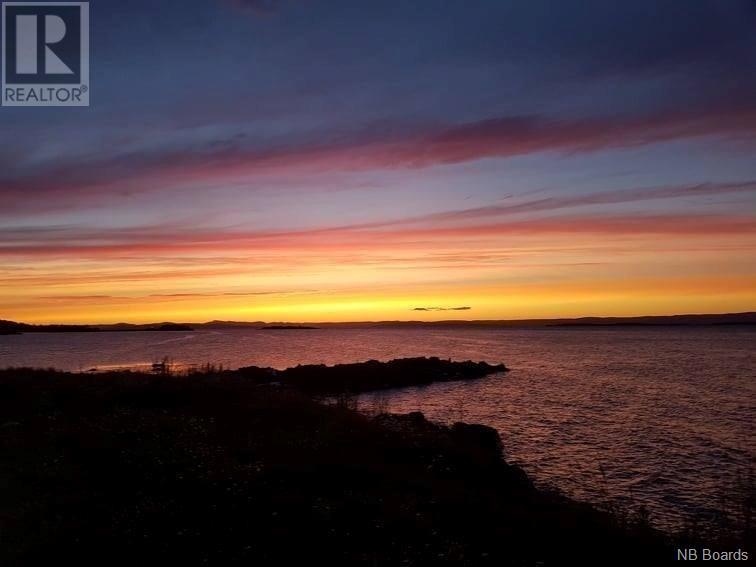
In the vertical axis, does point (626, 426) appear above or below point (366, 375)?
below

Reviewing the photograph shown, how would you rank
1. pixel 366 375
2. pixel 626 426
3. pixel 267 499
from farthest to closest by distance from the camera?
pixel 366 375, pixel 626 426, pixel 267 499

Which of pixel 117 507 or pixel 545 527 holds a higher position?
pixel 117 507

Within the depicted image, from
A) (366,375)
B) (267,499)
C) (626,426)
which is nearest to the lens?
(267,499)

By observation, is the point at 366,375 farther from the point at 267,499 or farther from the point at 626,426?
the point at 267,499

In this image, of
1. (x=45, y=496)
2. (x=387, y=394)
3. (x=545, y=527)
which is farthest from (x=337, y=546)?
(x=387, y=394)

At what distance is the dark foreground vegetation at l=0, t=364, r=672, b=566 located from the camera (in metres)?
10.4

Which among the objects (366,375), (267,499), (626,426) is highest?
(267,499)

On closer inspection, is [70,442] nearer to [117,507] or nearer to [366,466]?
[117,507]

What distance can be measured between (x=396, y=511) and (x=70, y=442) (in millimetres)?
10612

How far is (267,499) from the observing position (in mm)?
12602

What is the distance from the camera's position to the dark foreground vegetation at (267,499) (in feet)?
34.1

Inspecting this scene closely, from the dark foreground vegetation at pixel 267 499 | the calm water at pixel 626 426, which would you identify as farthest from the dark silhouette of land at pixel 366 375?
the dark foreground vegetation at pixel 267 499

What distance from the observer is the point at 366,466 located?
1517 centimetres

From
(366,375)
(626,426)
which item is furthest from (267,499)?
(366,375)
